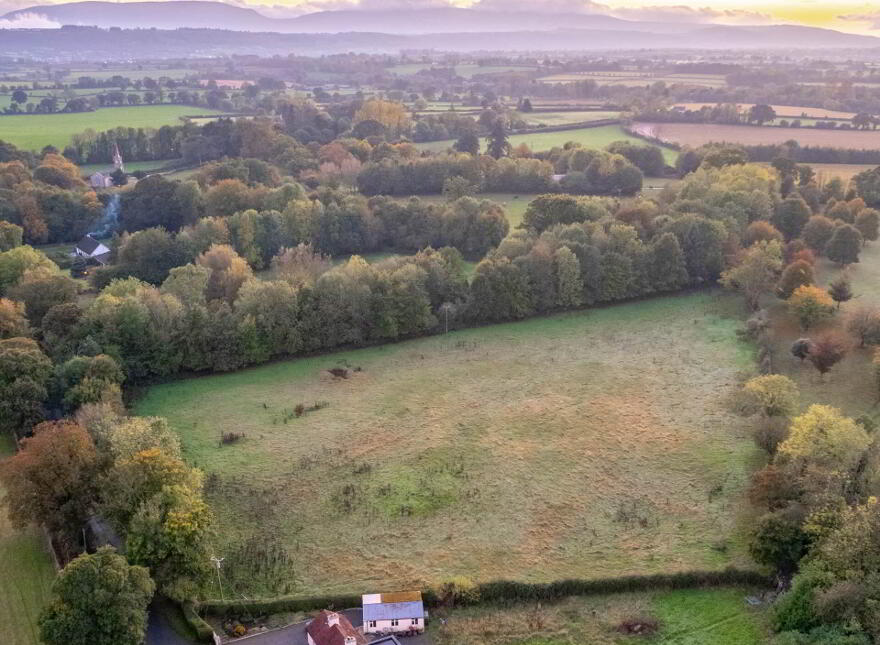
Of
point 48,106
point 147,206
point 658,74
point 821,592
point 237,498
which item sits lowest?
point 237,498

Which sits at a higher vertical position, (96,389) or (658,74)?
(658,74)

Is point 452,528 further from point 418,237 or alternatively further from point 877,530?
point 418,237

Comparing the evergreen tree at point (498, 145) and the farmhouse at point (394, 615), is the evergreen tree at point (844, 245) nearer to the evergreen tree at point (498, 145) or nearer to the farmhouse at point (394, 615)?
the evergreen tree at point (498, 145)

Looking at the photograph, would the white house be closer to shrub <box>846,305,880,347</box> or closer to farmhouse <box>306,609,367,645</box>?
farmhouse <box>306,609,367,645</box>

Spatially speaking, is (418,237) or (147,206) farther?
(147,206)

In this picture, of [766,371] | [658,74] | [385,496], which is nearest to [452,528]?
[385,496]

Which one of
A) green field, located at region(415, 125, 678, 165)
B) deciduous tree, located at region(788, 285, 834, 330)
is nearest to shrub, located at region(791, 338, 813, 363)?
deciduous tree, located at region(788, 285, 834, 330)

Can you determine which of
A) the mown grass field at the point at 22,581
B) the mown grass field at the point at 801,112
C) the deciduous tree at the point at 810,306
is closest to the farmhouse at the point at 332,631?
the mown grass field at the point at 22,581

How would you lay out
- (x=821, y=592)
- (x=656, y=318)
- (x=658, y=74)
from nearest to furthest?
1. (x=821, y=592)
2. (x=656, y=318)
3. (x=658, y=74)
